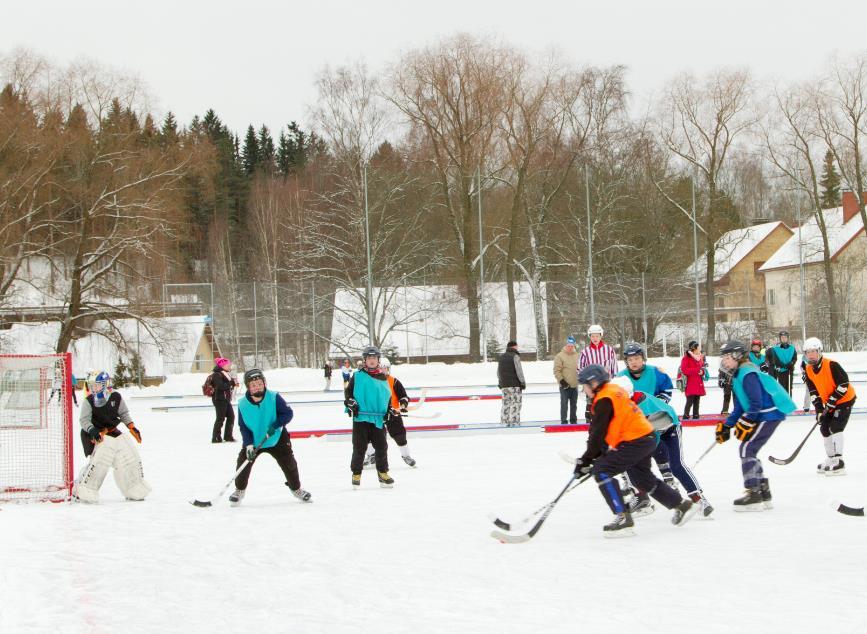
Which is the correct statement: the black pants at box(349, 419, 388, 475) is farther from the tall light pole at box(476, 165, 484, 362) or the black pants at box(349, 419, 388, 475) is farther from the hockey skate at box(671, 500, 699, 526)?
the tall light pole at box(476, 165, 484, 362)

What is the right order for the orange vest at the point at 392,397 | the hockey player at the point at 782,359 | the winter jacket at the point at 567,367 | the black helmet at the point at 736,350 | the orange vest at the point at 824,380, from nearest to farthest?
the black helmet at the point at 736,350
the orange vest at the point at 824,380
the orange vest at the point at 392,397
the winter jacket at the point at 567,367
the hockey player at the point at 782,359

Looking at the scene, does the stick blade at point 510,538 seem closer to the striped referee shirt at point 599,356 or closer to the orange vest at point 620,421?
the orange vest at point 620,421

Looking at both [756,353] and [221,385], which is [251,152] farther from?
[221,385]

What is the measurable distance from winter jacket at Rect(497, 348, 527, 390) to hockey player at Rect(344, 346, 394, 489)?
6.14m

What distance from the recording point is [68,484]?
9.22 m

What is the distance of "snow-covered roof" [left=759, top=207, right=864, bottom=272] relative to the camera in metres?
37.3

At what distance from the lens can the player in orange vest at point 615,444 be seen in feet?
20.8

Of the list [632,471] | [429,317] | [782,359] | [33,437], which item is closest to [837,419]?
[632,471]

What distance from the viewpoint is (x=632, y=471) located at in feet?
21.4

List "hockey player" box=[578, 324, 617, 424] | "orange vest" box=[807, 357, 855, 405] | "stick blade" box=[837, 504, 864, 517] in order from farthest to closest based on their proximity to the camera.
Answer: "hockey player" box=[578, 324, 617, 424]
"orange vest" box=[807, 357, 855, 405]
"stick blade" box=[837, 504, 864, 517]

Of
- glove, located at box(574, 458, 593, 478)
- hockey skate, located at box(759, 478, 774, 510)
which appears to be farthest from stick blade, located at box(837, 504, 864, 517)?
glove, located at box(574, 458, 593, 478)

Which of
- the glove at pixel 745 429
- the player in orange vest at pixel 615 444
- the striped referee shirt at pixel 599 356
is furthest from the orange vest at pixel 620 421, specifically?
the striped referee shirt at pixel 599 356

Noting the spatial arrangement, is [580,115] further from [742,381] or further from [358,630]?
[358,630]

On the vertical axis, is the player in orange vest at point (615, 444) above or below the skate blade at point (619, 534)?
above
